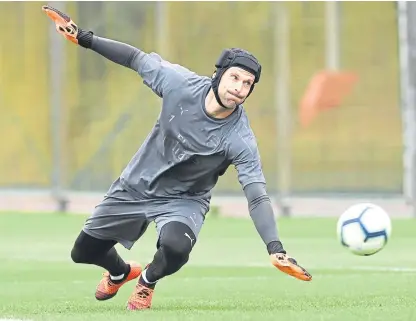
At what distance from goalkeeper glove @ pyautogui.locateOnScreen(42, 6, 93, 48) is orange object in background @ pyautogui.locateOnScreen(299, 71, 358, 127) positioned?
11.0m

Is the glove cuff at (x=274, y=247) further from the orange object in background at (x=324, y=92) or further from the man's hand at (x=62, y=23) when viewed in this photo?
the orange object in background at (x=324, y=92)

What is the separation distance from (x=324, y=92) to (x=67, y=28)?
11154 mm

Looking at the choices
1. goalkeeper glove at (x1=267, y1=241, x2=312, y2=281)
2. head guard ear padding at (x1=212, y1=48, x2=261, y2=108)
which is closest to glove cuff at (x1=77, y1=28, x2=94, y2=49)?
head guard ear padding at (x1=212, y1=48, x2=261, y2=108)

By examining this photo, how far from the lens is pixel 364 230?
366 inches

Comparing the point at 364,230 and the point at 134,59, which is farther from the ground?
the point at 134,59

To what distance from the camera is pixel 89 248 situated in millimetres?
9141

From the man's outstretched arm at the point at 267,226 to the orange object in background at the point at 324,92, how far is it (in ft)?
36.6

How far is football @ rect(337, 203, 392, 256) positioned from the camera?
9.25 meters

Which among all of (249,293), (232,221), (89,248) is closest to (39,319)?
(89,248)

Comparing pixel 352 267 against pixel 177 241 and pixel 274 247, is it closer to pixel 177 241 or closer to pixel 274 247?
pixel 177 241

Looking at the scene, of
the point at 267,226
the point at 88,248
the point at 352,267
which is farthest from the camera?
the point at 352,267

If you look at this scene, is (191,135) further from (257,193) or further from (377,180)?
(377,180)

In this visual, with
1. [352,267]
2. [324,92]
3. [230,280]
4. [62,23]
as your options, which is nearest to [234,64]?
[62,23]

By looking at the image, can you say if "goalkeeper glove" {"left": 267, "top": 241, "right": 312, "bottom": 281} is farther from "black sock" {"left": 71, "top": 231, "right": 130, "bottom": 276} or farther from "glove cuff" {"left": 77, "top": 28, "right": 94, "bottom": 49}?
"glove cuff" {"left": 77, "top": 28, "right": 94, "bottom": 49}
